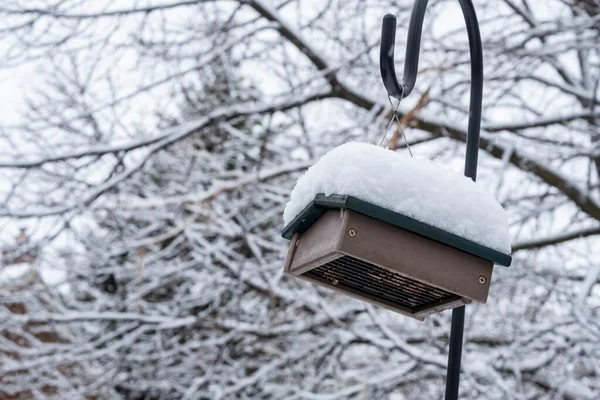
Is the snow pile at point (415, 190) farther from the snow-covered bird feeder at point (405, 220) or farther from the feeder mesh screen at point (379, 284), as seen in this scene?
the feeder mesh screen at point (379, 284)

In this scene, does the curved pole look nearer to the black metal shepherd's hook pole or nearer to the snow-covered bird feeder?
the black metal shepherd's hook pole

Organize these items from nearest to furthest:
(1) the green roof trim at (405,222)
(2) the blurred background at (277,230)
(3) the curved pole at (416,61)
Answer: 1. (1) the green roof trim at (405,222)
2. (3) the curved pole at (416,61)
3. (2) the blurred background at (277,230)

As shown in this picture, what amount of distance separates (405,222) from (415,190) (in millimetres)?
78

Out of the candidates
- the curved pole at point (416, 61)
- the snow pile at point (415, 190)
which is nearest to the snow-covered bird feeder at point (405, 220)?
the snow pile at point (415, 190)

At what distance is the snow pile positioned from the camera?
1569 mm

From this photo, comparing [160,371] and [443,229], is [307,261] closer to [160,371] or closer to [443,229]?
[443,229]

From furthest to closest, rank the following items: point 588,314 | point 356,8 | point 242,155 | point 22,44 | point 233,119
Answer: point 242,155 → point 233,119 → point 356,8 → point 22,44 → point 588,314

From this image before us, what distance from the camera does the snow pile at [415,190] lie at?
5.15 ft

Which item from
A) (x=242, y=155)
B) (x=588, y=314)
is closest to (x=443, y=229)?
(x=588, y=314)

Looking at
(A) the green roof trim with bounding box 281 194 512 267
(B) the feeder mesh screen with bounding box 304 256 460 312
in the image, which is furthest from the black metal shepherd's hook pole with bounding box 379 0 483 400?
(A) the green roof trim with bounding box 281 194 512 267

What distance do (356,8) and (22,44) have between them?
252 centimetres

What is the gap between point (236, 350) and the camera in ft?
21.9

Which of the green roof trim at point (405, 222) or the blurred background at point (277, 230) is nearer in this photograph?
the green roof trim at point (405, 222)

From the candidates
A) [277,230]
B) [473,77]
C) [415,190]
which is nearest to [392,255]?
[415,190]
